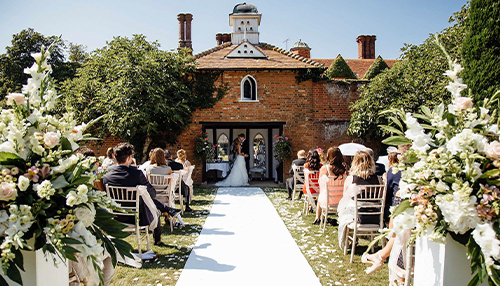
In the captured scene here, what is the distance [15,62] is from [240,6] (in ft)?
63.8

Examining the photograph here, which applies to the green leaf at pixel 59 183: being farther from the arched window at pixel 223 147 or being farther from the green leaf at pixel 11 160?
the arched window at pixel 223 147

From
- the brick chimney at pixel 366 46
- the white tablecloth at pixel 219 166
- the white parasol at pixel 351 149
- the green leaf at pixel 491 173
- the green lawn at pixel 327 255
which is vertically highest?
the brick chimney at pixel 366 46

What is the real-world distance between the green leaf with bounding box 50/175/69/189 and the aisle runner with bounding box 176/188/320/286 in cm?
260

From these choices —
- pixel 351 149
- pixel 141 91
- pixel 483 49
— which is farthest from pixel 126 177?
pixel 141 91

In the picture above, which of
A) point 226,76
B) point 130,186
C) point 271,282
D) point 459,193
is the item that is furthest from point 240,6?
point 459,193

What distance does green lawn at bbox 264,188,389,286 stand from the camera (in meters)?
4.47

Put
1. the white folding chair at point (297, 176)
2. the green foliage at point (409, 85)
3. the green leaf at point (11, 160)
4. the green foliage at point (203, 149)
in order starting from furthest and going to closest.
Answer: the green foliage at point (203, 149)
the green foliage at point (409, 85)
the white folding chair at point (297, 176)
the green leaf at point (11, 160)

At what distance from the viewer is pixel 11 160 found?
221 centimetres

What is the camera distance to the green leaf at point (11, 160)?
217 centimetres

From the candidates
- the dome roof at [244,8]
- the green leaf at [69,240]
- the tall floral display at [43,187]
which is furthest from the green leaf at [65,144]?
the dome roof at [244,8]

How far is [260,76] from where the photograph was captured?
14328 mm

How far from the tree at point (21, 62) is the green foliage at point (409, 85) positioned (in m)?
22.4

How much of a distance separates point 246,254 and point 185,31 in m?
17.9

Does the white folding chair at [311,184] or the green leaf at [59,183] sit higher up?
the green leaf at [59,183]
